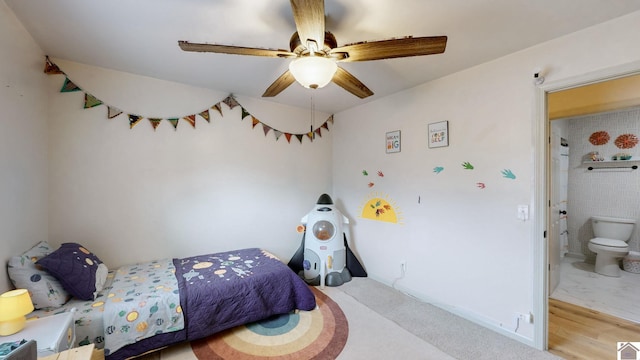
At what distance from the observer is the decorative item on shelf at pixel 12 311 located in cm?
127

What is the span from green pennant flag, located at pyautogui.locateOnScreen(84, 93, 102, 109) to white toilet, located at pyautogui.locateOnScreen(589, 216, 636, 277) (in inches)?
251

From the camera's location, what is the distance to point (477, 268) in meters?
2.44

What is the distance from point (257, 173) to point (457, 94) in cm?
250

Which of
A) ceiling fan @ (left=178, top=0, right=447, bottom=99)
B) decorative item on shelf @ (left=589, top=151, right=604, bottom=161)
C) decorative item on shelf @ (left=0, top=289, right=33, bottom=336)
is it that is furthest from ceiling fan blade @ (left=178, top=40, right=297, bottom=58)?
decorative item on shelf @ (left=589, top=151, right=604, bottom=161)

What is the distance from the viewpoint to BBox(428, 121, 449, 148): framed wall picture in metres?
2.64

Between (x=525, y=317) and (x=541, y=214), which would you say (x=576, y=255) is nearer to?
(x=525, y=317)

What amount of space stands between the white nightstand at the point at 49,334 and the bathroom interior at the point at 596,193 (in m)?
4.06

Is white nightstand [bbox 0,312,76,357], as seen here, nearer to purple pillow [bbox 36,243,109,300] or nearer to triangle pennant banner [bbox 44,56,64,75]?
purple pillow [bbox 36,243,109,300]

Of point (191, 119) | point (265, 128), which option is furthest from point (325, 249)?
point (191, 119)

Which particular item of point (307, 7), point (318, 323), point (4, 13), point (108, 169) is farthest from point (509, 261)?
point (4, 13)

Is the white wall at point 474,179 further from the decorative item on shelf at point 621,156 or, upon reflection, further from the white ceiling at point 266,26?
the decorative item on shelf at point 621,156

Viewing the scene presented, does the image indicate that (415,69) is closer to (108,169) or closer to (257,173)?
(257,173)

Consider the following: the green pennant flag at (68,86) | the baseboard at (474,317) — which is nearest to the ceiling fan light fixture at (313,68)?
the green pennant flag at (68,86)

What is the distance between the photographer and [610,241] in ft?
11.7
